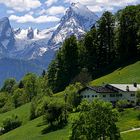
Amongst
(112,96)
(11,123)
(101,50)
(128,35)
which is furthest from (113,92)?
(101,50)

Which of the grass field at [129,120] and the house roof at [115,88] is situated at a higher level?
the house roof at [115,88]

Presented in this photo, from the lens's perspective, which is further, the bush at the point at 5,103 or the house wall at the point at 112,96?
the bush at the point at 5,103

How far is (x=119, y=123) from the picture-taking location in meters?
101

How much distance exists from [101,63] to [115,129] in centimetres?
9602

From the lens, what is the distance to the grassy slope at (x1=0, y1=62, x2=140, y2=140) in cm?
9962

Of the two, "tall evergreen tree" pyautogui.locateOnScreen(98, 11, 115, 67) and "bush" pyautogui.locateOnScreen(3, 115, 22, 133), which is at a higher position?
"tall evergreen tree" pyautogui.locateOnScreen(98, 11, 115, 67)

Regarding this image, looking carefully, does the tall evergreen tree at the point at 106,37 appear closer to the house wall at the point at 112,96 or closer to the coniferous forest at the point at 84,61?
the coniferous forest at the point at 84,61

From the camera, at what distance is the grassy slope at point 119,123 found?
327 feet

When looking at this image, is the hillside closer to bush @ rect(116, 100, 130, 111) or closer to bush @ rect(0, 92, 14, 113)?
bush @ rect(116, 100, 130, 111)

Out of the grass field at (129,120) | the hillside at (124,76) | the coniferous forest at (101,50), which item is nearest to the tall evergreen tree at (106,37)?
the coniferous forest at (101,50)

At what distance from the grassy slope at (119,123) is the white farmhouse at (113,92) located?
11109 mm

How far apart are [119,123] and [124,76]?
44662mm

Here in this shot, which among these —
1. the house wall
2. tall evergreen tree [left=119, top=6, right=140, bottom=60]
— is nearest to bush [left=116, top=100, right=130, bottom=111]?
the house wall

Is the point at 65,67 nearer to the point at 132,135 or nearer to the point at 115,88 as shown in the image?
the point at 115,88
